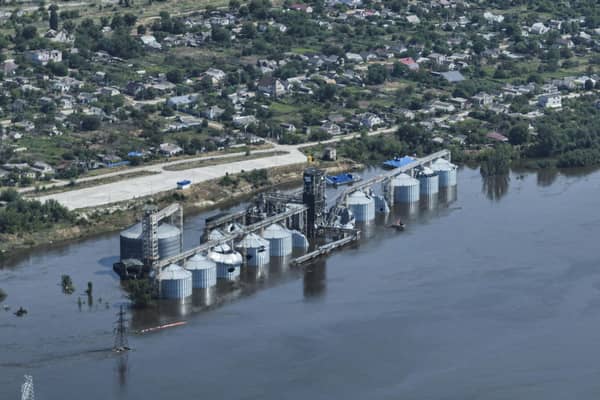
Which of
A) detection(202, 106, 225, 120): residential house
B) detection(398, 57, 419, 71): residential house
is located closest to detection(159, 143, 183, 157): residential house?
detection(202, 106, 225, 120): residential house

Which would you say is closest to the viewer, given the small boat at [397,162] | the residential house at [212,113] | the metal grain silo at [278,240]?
the metal grain silo at [278,240]

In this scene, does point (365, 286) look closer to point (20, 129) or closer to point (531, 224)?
point (531, 224)

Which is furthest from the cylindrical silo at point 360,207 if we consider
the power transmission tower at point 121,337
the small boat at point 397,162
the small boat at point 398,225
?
the power transmission tower at point 121,337

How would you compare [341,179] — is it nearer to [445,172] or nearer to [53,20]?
[445,172]

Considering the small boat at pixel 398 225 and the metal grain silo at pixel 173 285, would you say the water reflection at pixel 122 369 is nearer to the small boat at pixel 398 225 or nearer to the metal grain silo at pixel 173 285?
the metal grain silo at pixel 173 285

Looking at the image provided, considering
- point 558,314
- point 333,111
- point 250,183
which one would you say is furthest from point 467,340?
point 333,111

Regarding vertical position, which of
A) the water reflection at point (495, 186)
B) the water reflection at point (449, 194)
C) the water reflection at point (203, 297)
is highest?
the water reflection at point (203, 297)

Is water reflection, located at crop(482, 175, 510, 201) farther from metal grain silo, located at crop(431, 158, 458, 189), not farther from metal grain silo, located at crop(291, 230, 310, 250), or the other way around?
metal grain silo, located at crop(291, 230, 310, 250)
